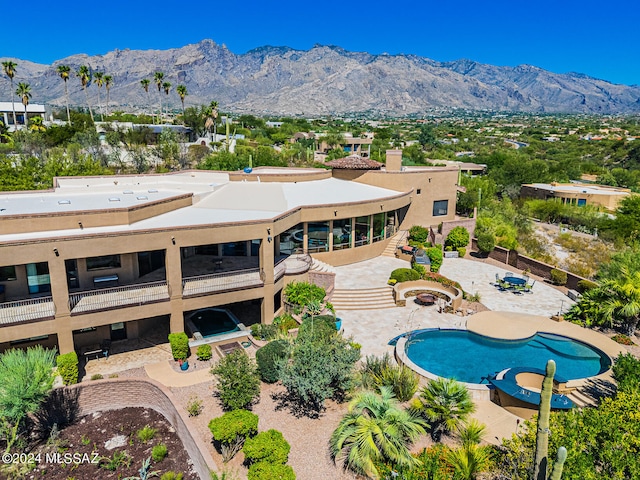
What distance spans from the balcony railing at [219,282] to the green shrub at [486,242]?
793 inches

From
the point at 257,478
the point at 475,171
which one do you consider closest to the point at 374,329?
the point at 257,478

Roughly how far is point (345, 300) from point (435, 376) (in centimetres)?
891

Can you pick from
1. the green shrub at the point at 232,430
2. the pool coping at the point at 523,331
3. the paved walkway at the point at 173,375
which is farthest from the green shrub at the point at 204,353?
the pool coping at the point at 523,331

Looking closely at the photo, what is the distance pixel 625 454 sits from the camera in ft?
36.0

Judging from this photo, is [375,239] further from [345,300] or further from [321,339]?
[321,339]

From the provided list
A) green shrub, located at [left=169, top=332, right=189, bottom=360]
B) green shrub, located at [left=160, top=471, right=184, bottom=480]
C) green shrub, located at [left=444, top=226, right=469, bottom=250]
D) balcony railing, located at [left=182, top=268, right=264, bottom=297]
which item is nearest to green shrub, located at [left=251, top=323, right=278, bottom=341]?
balcony railing, located at [left=182, top=268, right=264, bottom=297]

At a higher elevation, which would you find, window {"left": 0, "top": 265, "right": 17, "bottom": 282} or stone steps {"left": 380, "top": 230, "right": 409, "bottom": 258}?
window {"left": 0, "top": 265, "right": 17, "bottom": 282}

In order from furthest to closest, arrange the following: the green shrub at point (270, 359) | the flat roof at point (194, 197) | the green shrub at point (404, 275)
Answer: the green shrub at point (404, 275) → the flat roof at point (194, 197) → the green shrub at point (270, 359)

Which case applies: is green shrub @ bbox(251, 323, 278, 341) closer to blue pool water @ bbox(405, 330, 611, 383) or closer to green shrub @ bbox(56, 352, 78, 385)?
blue pool water @ bbox(405, 330, 611, 383)

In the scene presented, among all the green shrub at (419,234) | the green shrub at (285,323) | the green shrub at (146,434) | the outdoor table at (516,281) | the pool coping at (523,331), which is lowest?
the green shrub at (146,434)

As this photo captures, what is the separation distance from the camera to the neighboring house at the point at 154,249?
18.2 meters

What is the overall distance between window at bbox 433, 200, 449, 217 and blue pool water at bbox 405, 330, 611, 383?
18.6 metres

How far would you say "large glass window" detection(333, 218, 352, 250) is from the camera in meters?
30.8

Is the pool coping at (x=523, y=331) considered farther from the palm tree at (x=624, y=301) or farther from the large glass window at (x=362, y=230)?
the large glass window at (x=362, y=230)
